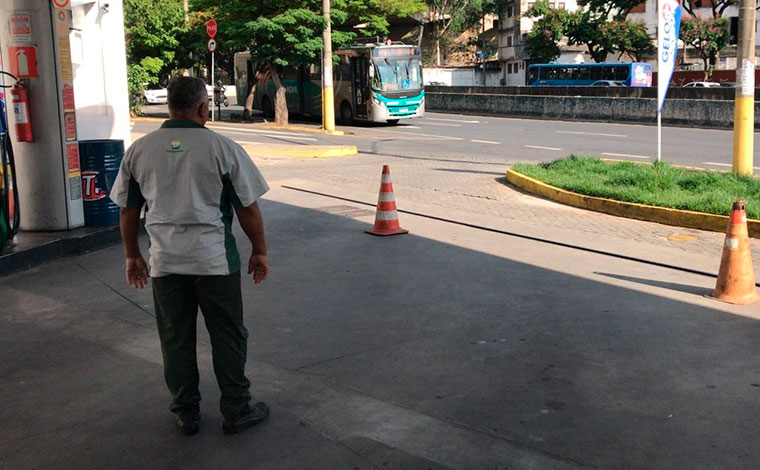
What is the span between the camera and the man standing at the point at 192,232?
407 cm

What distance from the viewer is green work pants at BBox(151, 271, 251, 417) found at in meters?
4.18

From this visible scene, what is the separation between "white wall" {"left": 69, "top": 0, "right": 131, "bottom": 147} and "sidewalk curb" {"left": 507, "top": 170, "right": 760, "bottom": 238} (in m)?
6.19

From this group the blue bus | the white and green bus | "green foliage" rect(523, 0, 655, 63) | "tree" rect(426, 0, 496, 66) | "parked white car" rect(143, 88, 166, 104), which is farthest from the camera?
"tree" rect(426, 0, 496, 66)

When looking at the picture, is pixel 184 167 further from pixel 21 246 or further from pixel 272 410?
pixel 21 246

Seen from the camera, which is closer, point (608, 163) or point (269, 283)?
point (269, 283)

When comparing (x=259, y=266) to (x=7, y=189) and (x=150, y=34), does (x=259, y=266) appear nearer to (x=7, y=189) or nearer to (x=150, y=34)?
(x=7, y=189)

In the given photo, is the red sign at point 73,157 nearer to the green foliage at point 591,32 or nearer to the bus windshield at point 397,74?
the bus windshield at point 397,74

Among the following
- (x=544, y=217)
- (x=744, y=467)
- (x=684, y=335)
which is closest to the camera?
(x=744, y=467)

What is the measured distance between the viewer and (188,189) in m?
4.05

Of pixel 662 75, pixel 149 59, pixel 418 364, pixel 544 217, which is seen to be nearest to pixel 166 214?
pixel 418 364

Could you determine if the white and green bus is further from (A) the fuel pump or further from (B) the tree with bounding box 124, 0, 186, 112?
(A) the fuel pump

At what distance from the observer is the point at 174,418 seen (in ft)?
14.6

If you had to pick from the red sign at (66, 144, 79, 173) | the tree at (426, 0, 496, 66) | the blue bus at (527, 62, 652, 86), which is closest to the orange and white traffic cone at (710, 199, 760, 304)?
the red sign at (66, 144, 79, 173)

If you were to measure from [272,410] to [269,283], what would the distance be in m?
3.03
